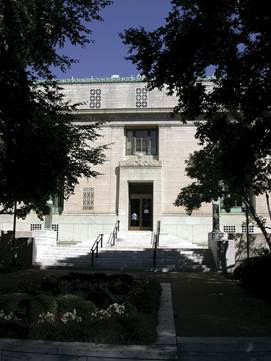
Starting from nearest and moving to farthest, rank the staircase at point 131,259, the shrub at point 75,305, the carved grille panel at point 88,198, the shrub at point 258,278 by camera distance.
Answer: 1. the shrub at point 75,305
2. the shrub at point 258,278
3. the staircase at point 131,259
4. the carved grille panel at point 88,198

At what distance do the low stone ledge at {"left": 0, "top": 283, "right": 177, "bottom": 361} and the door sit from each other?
29.3m

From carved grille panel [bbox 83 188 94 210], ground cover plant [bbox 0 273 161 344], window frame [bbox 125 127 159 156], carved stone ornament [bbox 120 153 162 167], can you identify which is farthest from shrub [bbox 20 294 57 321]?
window frame [bbox 125 127 159 156]

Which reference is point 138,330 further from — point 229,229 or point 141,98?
point 141,98

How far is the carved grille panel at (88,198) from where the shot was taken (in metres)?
36.3

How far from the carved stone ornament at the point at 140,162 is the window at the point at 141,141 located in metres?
0.64

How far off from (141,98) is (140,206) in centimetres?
833

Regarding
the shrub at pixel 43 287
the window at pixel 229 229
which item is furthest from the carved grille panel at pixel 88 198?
the shrub at pixel 43 287

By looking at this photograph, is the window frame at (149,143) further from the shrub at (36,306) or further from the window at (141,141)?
the shrub at (36,306)

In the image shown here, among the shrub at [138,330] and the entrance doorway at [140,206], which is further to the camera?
the entrance doorway at [140,206]

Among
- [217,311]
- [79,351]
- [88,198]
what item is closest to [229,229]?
[88,198]

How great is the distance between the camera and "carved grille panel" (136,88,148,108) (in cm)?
3784

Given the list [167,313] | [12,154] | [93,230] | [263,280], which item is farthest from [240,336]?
[93,230]

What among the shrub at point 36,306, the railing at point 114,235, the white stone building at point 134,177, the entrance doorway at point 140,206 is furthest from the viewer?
the entrance doorway at point 140,206

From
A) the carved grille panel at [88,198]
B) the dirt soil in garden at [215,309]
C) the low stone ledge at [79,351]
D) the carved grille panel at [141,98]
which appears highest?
the carved grille panel at [141,98]
